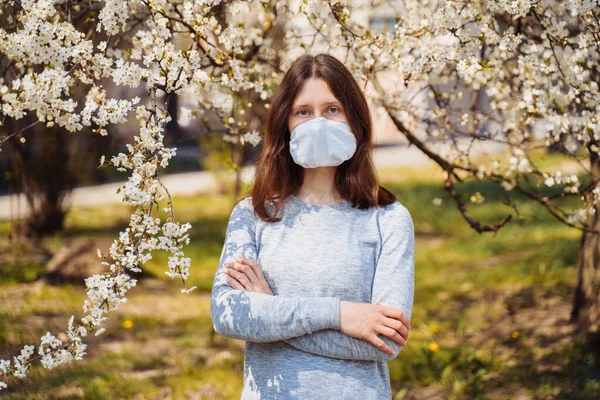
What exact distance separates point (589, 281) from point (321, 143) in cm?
333

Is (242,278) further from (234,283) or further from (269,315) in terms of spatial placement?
(269,315)

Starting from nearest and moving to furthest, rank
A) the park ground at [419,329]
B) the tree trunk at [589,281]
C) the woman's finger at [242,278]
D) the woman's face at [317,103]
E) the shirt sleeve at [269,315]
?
the shirt sleeve at [269,315], the woman's finger at [242,278], the woman's face at [317,103], the park ground at [419,329], the tree trunk at [589,281]

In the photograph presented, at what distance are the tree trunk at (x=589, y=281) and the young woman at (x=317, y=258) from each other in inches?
114

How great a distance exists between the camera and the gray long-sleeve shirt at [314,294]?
1.93 meters

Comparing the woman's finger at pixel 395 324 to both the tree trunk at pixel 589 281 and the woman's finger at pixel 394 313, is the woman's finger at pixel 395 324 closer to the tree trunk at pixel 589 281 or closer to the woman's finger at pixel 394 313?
the woman's finger at pixel 394 313

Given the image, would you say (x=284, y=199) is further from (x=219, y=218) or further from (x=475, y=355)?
(x=219, y=218)

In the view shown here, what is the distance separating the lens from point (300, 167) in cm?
226

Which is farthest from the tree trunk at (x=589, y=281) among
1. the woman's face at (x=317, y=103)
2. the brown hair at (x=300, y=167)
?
the woman's face at (x=317, y=103)

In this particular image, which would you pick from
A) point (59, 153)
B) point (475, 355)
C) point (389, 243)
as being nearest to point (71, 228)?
point (59, 153)

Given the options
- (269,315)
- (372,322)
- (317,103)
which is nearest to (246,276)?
(269,315)

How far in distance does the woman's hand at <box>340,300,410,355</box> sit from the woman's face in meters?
0.58

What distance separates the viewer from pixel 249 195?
2.25 m

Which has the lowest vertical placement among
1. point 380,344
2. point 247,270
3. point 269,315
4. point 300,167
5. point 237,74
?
point 380,344

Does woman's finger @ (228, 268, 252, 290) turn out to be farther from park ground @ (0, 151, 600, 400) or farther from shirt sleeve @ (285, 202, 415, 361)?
park ground @ (0, 151, 600, 400)
